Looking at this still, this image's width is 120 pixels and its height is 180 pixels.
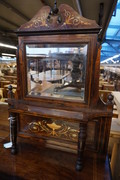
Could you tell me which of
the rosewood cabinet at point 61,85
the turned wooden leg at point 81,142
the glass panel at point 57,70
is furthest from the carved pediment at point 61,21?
the turned wooden leg at point 81,142

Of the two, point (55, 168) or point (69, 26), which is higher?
point (69, 26)

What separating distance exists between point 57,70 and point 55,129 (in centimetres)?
55

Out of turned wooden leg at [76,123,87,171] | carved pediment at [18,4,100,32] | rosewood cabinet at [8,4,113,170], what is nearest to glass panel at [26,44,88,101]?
rosewood cabinet at [8,4,113,170]

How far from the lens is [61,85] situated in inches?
46.4

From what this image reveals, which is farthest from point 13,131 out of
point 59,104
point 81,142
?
point 81,142

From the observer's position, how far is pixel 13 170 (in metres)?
0.94

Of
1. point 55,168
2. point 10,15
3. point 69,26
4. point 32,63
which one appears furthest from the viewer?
point 10,15

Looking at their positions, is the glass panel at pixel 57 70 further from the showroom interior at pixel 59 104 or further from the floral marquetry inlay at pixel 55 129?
the floral marquetry inlay at pixel 55 129

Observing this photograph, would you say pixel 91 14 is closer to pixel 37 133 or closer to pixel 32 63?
pixel 32 63

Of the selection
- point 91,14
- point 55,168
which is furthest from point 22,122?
point 91,14

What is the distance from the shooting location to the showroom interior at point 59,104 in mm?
862

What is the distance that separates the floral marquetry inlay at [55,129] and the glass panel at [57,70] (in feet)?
0.80

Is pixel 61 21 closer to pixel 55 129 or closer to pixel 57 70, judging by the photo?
pixel 57 70

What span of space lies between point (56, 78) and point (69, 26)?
488 mm
